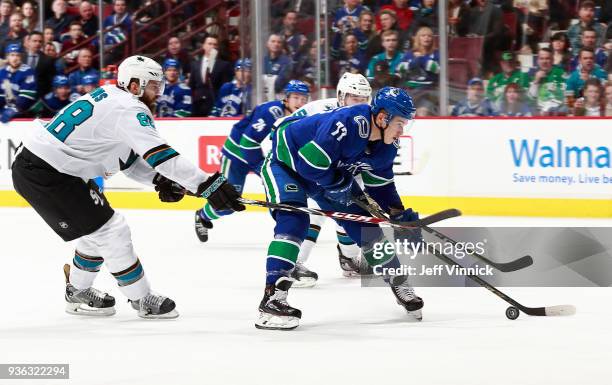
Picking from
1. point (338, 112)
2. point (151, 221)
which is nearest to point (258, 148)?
point (151, 221)

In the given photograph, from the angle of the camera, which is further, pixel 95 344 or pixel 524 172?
pixel 524 172

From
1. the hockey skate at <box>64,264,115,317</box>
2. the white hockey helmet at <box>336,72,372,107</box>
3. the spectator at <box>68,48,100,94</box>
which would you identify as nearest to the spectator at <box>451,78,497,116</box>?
the white hockey helmet at <box>336,72,372,107</box>

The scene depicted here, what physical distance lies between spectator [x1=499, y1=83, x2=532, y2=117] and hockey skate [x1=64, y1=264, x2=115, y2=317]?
14.4 ft

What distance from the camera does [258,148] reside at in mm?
6840

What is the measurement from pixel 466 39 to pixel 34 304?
456 centimetres

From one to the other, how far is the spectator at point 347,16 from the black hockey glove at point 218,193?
484 centimetres

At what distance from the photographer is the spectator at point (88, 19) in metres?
10.5

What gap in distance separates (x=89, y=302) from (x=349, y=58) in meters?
4.73

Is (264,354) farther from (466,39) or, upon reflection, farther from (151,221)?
(466,39)

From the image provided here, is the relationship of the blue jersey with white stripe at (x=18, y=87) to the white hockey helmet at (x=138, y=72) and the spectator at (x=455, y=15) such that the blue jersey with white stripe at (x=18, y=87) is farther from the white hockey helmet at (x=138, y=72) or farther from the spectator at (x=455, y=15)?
the white hockey helmet at (x=138, y=72)

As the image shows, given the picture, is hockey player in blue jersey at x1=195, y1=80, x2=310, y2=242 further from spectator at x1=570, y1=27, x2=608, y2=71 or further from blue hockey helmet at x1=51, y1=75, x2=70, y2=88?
blue hockey helmet at x1=51, y1=75, x2=70, y2=88

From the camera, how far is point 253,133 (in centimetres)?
676

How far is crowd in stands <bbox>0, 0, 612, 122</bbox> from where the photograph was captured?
7980 millimetres

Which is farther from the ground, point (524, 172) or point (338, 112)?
point (338, 112)
